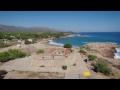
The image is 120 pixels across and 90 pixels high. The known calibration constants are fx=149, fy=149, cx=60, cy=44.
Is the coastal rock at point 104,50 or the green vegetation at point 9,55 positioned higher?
the green vegetation at point 9,55

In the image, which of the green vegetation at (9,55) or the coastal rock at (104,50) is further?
the coastal rock at (104,50)

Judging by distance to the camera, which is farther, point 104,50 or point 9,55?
point 104,50

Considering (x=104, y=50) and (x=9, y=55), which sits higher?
(x=9, y=55)

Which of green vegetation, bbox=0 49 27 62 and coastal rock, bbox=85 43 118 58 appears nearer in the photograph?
green vegetation, bbox=0 49 27 62

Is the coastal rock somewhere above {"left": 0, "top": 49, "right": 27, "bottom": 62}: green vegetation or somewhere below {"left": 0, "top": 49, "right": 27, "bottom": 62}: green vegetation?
below
